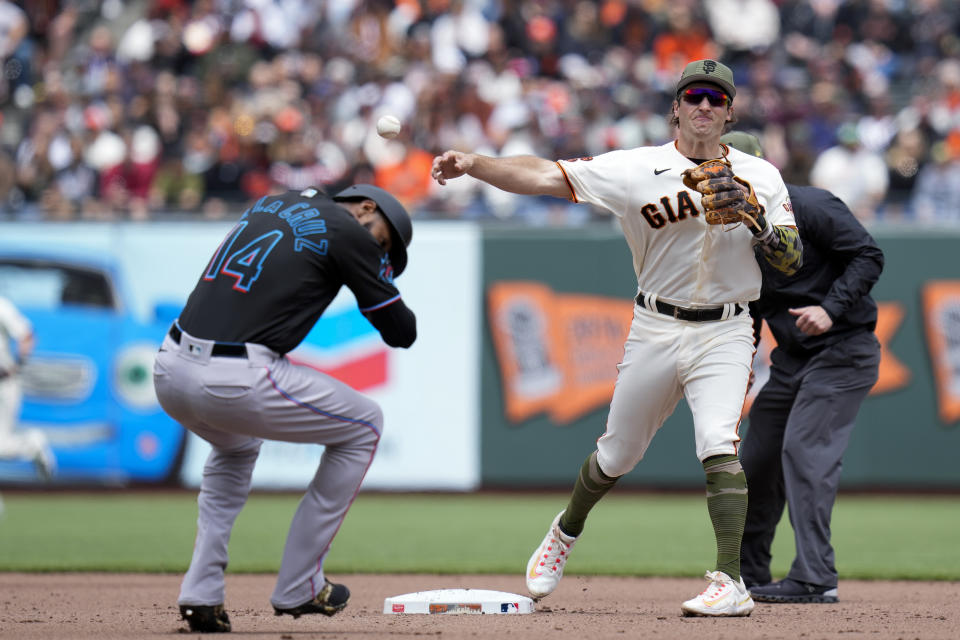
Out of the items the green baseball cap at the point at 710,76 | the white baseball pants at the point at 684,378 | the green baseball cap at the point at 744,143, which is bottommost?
the white baseball pants at the point at 684,378

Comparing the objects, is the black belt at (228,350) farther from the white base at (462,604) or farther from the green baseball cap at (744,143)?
the green baseball cap at (744,143)

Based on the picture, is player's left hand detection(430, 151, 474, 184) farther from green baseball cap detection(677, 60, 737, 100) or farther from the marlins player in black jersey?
green baseball cap detection(677, 60, 737, 100)

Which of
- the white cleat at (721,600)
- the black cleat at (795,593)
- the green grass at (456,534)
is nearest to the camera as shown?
the white cleat at (721,600)

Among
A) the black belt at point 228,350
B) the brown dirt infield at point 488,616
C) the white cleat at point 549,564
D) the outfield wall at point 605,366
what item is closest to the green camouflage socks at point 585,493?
the white cleat at point 549,564

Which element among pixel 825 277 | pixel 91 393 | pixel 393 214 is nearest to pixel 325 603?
pixel 393 214

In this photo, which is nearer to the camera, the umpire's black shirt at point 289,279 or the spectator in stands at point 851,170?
the umpire's black shirt at point 289,279

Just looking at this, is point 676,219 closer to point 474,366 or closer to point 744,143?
point 744,143

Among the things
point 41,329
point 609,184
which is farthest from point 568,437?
point 609,184
